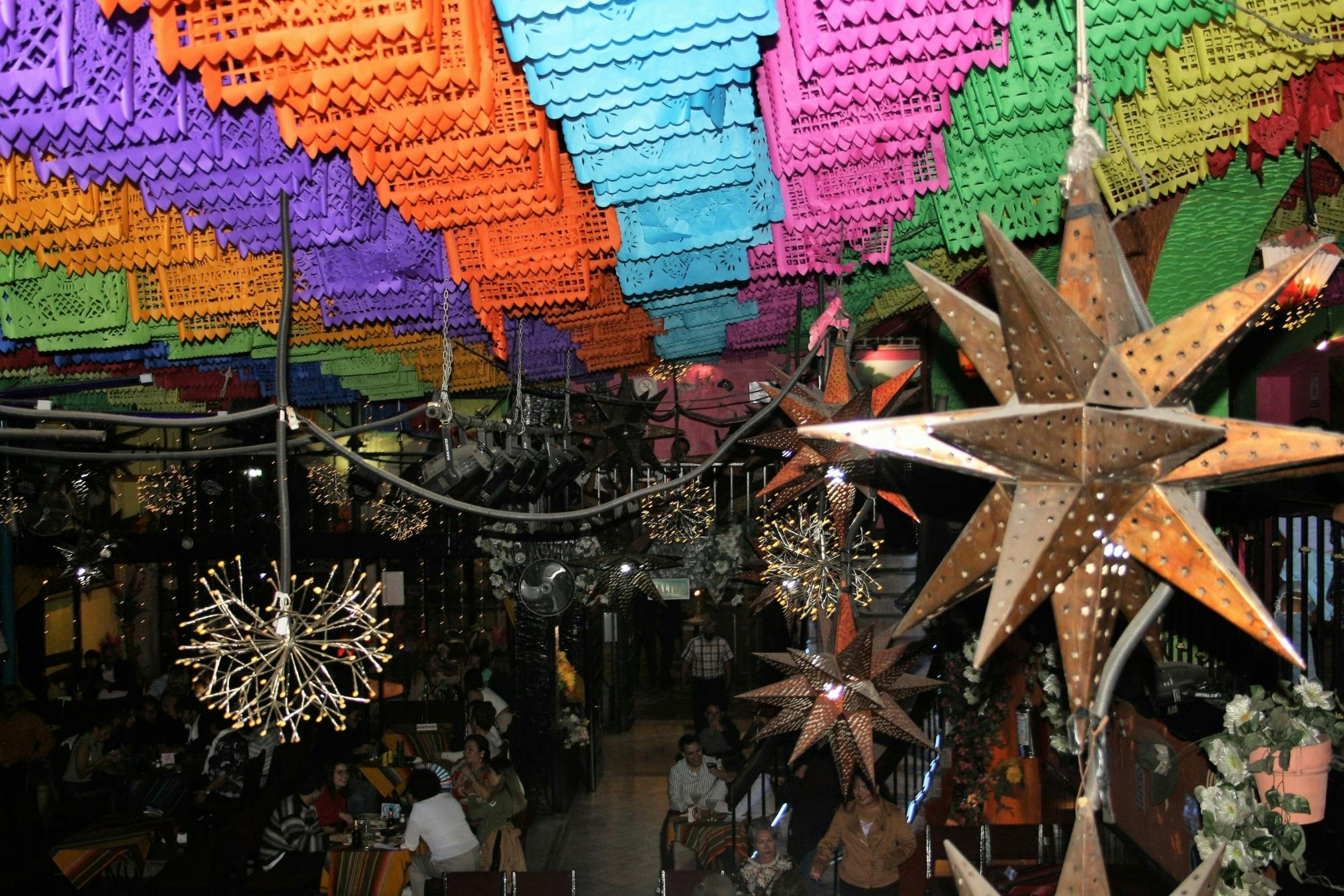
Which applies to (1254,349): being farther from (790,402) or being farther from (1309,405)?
(1309,405)

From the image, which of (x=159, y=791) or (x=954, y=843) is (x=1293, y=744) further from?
(x=159, y=791)

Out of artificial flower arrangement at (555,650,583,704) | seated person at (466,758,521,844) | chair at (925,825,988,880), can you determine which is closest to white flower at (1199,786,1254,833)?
chair at (925,825,988,880)

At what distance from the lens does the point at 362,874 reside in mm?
7547

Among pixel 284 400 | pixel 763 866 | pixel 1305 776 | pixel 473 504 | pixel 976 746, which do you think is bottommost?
pixel 763 866

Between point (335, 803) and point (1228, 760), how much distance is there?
6.57m

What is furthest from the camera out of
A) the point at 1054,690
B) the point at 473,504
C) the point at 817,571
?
the point at 1054,690

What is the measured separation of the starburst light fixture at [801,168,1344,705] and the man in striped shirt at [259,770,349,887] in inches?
279

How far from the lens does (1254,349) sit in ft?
17.6

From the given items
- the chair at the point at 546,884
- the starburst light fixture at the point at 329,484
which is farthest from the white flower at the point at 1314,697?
the starburst light fixture at the point at 329,484

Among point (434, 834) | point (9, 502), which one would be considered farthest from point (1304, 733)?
point (9, 502)

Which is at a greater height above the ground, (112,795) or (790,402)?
(790,402)

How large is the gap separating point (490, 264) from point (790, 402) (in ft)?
4.40

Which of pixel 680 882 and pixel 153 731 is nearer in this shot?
pixel 680 882

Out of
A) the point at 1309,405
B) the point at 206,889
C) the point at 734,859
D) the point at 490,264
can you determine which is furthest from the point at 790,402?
the point at 1309,405
